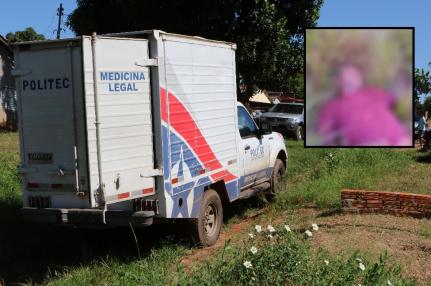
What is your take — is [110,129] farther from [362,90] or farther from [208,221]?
[362,90]

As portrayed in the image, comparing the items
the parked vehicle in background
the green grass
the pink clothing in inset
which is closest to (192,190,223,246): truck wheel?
the green grass

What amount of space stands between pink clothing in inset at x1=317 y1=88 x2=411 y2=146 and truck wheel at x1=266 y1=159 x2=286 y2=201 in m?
5.27

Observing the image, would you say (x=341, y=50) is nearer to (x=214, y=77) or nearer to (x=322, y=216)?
(x=214, y=77)

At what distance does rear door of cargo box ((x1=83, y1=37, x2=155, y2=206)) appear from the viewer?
587 centimetres

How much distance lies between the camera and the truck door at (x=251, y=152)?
8773 mm

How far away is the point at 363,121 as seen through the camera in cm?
484

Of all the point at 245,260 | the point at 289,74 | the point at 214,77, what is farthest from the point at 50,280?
the point at 289,74

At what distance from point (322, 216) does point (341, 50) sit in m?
3.88

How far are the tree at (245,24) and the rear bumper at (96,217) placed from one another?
12.1 meters

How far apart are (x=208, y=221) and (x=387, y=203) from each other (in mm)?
2772

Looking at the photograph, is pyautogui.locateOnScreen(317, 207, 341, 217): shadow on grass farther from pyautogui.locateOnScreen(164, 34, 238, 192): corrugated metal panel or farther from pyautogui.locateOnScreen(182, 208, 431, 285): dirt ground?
pyautogui.locateOnScreen(164, 34, 238, 192): corrugated metal panel

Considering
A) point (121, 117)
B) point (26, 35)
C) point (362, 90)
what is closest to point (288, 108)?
point (121, 117)

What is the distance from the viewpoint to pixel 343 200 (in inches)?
332

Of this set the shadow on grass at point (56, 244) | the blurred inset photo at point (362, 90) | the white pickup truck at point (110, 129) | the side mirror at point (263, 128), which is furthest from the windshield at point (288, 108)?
the blurred inset photo at point (362, 90)
